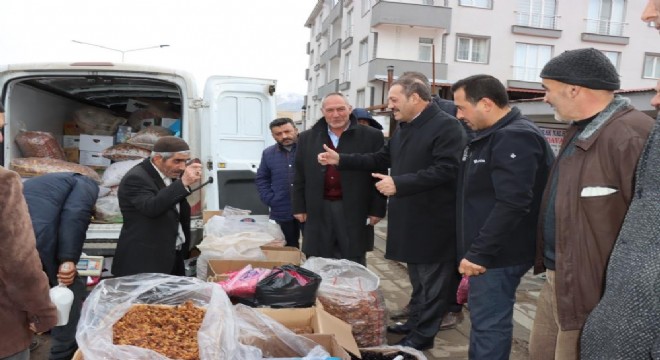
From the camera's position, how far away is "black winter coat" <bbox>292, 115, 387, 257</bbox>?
3.77 meters

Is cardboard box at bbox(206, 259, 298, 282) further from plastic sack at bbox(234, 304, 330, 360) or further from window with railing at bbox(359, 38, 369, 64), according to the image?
window with railing at bbox(359, 38, 369, 64)

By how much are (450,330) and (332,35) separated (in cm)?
3048

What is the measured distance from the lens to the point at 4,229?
1.78 metres

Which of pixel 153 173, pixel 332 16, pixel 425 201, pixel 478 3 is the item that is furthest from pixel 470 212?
pixel 332 16

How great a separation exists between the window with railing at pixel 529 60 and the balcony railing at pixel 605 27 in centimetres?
235

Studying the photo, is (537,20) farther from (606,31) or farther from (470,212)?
(470,212)

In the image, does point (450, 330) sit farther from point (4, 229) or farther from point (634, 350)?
point (4, 229)

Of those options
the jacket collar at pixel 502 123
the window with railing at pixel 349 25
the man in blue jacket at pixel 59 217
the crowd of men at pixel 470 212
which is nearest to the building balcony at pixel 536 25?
the window with railing at pixel 349 25

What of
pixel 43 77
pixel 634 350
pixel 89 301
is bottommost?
pixel 89 301

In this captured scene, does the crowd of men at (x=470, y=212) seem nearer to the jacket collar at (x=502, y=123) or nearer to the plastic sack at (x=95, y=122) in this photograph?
the jacket collar at (x=502, y=123)

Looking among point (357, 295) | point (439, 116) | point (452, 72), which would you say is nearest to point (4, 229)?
point (357, 295)

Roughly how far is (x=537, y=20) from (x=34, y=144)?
23.4 meters

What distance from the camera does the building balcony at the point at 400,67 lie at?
2216 cm

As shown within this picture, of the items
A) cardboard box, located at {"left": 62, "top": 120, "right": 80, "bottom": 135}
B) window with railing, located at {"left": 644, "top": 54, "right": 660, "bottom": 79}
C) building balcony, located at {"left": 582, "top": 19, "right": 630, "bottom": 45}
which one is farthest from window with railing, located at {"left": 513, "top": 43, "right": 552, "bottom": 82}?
cardboard box, located at {"left": 62, "top": 120, "right": 80, "bottom": 135}
